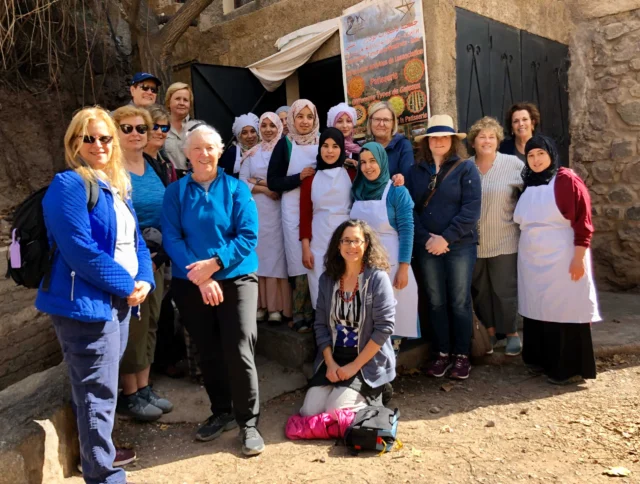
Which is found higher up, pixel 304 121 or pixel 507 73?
pixel 507 73

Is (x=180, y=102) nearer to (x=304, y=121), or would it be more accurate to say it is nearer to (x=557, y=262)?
(x=304, y=121)

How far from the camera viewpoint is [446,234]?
3.39 metres

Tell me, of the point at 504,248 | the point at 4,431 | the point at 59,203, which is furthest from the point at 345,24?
the point at 4,431

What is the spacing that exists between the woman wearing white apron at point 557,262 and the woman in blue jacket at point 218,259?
1904mm

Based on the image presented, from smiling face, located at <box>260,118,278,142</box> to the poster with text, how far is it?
1.34m

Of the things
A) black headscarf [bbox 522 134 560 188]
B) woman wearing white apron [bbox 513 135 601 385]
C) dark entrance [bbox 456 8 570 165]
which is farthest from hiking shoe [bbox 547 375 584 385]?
dark entrance [bbox 456 8 570 165]

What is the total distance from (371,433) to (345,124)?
7.30 feet

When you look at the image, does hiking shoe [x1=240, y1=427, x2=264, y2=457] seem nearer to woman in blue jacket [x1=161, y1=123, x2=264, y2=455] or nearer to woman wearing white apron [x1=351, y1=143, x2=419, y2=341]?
woman in blue jacket [x1=161, y1=123, x2=264, y2=455]

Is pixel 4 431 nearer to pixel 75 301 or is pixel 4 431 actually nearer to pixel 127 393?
pixel 127 393

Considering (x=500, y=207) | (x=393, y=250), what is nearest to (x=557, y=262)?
(x=500, y=207)

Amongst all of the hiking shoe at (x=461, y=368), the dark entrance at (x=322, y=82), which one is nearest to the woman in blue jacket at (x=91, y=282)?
the hiking shoe at (x=461, y=368)

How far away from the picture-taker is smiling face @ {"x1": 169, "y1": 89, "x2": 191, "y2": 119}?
392cm

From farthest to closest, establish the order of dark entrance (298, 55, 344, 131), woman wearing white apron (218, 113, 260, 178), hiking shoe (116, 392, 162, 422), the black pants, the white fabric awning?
dark entrance (298, 55, 344, 131) → the white fabric awning → woman wearing white apron (218, 113, 260, 178) → hiking shoe (116, 392, 162, 422) → the black pants

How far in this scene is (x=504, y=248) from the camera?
3707 millimetres
